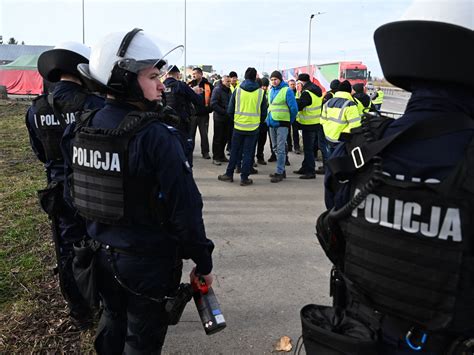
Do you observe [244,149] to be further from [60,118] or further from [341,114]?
[60,118]

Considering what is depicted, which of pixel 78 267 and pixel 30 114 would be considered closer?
pixel 78 267

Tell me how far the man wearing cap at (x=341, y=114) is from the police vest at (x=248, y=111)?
122 centimetres

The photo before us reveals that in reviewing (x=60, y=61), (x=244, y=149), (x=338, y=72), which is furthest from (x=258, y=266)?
(x=338, y=72)

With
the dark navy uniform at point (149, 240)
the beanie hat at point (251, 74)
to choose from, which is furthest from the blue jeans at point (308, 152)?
the dark navy uniform at point (149, 240)

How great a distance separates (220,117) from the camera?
8.85m

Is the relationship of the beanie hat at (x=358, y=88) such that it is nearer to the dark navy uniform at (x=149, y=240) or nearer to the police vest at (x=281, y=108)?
the police vest at (x=281, y=108)

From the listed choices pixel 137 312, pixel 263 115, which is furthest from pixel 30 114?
pixel 263 115

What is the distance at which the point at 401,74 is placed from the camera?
4.96ft

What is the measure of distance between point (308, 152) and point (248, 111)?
4.98 feet

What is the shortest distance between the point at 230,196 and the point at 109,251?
4.50 metres

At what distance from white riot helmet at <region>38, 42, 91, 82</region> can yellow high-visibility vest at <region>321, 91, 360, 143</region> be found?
3.85 m

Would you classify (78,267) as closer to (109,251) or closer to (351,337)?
(109,251)

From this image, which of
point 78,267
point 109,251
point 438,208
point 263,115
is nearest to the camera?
point 438,208

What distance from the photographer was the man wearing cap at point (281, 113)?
737 cm
